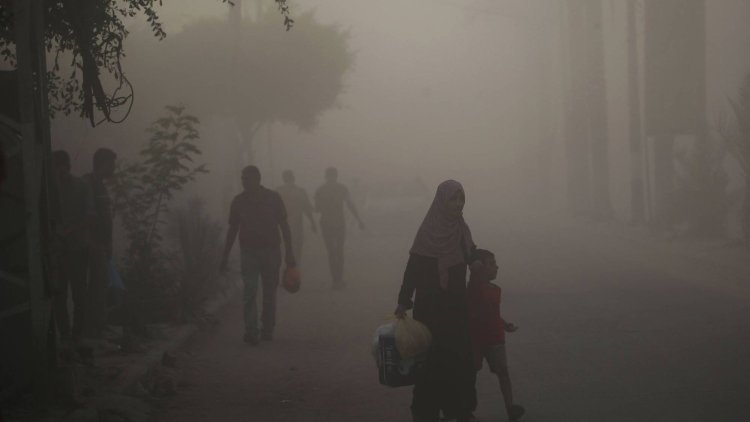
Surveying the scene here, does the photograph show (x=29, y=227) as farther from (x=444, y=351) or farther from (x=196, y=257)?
(x=196, y=257)

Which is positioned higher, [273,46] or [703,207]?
[273,46]

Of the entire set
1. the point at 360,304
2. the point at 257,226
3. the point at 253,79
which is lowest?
the point at 360,304

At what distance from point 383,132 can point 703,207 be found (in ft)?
245

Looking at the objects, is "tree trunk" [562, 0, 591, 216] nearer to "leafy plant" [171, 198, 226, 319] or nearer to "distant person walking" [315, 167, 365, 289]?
"distant person walking" [315, 167, 365, 289]

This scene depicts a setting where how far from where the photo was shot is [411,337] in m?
6.54

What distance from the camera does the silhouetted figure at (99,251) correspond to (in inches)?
414

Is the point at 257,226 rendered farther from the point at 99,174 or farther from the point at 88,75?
the point at 88,75

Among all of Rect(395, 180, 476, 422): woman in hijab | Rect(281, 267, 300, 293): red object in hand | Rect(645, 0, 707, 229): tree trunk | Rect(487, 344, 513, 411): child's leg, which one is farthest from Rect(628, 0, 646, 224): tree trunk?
Rect(395, 180, 476, 422): woman in hijab

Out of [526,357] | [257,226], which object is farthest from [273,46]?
[526,357]

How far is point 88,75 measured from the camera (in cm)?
856

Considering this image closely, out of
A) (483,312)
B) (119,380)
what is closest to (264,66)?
(119,380)

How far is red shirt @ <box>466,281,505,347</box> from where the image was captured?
714cm

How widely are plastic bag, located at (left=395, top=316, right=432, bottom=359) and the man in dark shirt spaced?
532cm

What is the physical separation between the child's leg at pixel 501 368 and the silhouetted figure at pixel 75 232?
437 cm
